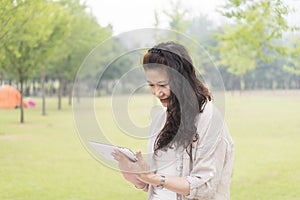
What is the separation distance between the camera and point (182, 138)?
65.9 inches

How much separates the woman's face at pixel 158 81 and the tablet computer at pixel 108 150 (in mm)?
216

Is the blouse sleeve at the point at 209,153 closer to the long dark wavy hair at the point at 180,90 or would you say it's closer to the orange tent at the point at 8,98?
the long dark wavy hair at the point at 180,90

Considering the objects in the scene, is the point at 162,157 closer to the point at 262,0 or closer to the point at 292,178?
the point at 262,0

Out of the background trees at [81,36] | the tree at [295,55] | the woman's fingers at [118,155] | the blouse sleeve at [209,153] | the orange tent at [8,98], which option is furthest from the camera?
the orange tent at [8,98]

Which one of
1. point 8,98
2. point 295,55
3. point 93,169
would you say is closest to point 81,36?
point 8,98

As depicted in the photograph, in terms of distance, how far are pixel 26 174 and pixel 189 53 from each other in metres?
6.66

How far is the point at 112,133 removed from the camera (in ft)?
5.76

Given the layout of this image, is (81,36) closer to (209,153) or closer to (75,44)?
(75,44)

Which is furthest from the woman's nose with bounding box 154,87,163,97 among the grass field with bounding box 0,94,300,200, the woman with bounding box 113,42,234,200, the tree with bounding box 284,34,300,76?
the tree with bounding box 284,34,300,76

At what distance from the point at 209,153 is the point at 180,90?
23 centimetres

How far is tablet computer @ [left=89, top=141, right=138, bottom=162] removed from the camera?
157 centimetres

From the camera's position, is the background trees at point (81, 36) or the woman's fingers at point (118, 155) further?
the background trees at point (81, 36)

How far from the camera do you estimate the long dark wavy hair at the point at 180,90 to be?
5.36 ft

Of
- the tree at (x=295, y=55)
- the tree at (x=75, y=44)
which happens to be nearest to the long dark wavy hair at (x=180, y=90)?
the tree at (x=295, y=55)
